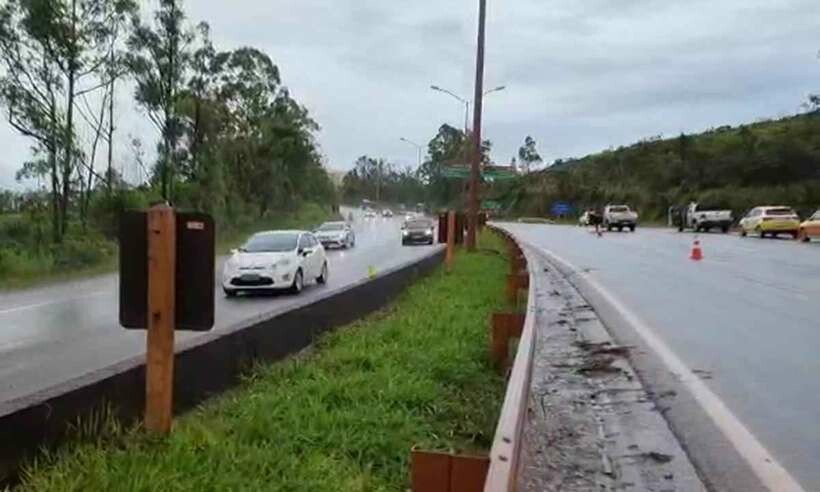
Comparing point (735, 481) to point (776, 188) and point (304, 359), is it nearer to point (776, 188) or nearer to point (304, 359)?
point (304, 359)

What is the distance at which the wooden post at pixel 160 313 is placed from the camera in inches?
213

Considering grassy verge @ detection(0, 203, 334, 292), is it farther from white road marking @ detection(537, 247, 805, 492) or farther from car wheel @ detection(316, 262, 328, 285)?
white road marking @ detection(537, 247, 805, 492)

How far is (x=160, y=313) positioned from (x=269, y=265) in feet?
52.4

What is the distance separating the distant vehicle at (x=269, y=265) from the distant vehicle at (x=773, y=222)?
112 feet

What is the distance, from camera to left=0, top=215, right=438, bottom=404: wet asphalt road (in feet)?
35.1

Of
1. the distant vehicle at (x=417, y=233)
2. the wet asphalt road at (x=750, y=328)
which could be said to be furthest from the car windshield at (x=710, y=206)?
the wet asphalt road at (x=750, y=328)

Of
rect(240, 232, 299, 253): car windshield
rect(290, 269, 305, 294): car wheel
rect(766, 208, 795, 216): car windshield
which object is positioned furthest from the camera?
rect(766, 208, 795, 216): car windshield

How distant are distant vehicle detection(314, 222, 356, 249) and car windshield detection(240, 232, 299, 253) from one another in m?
→ 22.8

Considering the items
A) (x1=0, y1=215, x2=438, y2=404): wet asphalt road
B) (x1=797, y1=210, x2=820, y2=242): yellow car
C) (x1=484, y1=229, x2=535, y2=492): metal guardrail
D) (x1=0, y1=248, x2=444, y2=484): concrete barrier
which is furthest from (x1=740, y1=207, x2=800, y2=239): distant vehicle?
(x1=484, y1=229, x2=535, y2=492): metal guardrail

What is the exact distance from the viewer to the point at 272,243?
2302cm

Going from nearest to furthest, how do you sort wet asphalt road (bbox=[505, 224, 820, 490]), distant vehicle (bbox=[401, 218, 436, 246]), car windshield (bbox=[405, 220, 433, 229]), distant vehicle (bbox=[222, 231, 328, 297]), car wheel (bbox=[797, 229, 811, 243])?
wet asphalt road (bbox=[505, 224, 820, 490]) < distant vehicle (bbox=[222, 231, 328, 297]) < car wheel (bbox=[797, 229, 811, 243]) < distant vehicle (bbox=[401, 218, 436, 246]) < car windshield (bbox=[405, 220, 433, 229])

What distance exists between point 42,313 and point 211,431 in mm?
13084

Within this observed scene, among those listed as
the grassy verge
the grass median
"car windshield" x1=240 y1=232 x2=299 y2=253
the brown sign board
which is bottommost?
the grassy verge

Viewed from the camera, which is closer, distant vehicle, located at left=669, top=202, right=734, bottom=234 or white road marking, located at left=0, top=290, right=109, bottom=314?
white road marking, located at left=0, top=290, right=109, bottom=314
